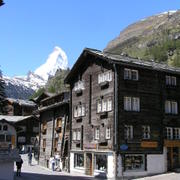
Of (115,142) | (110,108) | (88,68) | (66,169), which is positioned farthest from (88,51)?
(66,169)

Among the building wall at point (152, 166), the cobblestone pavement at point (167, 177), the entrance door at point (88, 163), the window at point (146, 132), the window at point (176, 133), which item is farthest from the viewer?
the entrance door at point (88, 163)

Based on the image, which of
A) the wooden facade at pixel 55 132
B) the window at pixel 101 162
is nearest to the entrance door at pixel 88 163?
the window at pixel 101 162

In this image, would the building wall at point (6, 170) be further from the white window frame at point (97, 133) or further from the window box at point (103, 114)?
the window box at point (103, 114)

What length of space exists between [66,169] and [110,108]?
13.0 meters

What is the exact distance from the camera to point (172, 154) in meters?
42.0

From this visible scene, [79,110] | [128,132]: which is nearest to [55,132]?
[79,110]

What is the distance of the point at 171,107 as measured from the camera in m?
43.0

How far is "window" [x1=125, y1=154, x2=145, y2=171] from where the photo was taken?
39.1 meters

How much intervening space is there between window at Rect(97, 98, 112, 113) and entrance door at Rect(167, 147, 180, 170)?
24.9ft

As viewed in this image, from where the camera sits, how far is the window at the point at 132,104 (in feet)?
132

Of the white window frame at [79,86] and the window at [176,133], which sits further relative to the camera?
the white window frame at [79,86]

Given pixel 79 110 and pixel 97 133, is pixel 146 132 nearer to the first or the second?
pixel 97 133

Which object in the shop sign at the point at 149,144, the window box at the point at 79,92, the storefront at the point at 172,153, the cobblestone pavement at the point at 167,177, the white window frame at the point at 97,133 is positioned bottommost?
the cobblestone pavement at the point at 167,177

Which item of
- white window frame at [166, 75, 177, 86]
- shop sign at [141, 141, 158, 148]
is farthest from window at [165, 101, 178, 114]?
shop sign at [141, 141, 158, 148]
